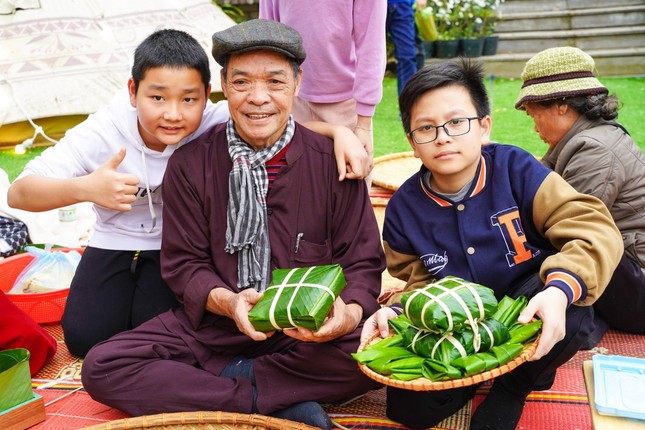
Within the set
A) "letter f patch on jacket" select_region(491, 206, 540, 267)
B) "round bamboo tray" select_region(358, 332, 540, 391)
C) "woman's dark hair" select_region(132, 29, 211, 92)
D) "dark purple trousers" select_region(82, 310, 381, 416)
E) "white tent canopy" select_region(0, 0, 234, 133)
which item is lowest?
"dark purple trousers" select_region(82, 310, 381, 416)

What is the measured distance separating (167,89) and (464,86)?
1.13 m

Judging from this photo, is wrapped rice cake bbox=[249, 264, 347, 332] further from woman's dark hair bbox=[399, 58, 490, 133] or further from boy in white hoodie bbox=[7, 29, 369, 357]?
woman's dark hair bbox=[399, 58, 490, 133]

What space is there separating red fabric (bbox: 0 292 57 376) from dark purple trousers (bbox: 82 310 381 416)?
47cm

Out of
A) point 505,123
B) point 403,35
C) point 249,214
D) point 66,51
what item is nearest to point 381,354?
point 249,214

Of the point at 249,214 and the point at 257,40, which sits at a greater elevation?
the point at 257,40

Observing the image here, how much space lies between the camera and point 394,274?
2832mm

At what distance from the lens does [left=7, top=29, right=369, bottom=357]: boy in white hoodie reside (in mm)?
2756

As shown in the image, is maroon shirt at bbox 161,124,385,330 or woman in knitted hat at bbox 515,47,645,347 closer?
maroon shirt at bbox 161,124,385,330

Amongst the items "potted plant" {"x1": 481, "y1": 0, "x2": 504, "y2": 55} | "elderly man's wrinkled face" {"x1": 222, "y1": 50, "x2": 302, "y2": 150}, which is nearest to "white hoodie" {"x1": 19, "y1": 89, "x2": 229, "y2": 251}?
"elderly man's wrinkled face" {"x1": 222, "y1": 50, "x2": 302, "y2": 150}

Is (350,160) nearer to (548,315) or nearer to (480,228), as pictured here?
(480,228)

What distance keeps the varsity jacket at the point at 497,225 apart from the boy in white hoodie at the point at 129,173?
0.95ft

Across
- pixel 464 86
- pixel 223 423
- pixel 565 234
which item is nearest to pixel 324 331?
pixel 223 423

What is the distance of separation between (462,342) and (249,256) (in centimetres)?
89

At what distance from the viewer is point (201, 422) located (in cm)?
240
